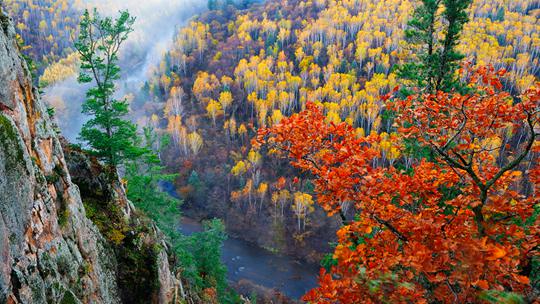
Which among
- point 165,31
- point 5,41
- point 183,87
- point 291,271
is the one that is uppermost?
point 5,41

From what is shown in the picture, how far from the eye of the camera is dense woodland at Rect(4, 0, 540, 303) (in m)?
5.67

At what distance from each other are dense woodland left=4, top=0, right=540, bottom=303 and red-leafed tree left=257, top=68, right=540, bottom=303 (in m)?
0.04

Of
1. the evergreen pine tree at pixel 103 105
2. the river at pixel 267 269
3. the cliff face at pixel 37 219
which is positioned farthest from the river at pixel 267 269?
the cliff face at pixel 37 219

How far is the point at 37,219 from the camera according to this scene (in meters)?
6.95

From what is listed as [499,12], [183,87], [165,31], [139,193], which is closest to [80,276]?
[139,193]

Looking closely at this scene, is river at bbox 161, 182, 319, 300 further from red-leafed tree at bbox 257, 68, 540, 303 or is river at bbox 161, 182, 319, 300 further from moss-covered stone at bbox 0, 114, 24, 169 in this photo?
moss-covered stone at bbox 0, 114, 24, 169

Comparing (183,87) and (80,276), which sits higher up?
(80,276)

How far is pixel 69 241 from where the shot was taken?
820 cm

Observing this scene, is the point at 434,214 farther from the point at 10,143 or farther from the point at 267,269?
the point at 267,269

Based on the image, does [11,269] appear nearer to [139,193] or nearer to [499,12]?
[139,193]

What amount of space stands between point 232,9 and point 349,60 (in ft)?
238

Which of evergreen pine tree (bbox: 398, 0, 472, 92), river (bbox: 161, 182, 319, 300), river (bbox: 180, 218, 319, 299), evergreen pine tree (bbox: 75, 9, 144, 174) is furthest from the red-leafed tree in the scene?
river (bbox: 180, 218, 319, 299)

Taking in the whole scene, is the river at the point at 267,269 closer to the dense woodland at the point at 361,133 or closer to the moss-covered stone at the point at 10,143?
the dense woodland at the point at 361,133

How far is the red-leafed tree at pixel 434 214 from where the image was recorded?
484cm
